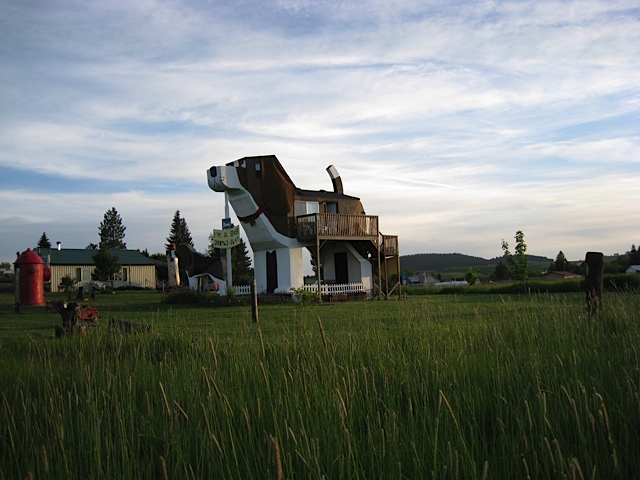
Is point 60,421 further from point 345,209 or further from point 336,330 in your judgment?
point 345,209

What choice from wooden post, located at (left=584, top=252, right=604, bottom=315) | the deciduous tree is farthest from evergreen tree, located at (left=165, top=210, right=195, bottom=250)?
wooden post, located at (left=584, top=252, right=604, bottom=315)

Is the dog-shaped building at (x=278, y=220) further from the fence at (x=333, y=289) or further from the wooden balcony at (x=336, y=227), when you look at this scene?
the fence at (x=333, y=289)

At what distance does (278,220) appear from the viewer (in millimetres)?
28094

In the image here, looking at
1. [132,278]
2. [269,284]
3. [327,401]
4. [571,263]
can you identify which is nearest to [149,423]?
[327,401]

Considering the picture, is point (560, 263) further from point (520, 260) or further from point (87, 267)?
point (87, 267)

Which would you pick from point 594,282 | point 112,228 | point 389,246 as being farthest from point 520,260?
point 112,228

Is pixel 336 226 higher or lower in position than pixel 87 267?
higher

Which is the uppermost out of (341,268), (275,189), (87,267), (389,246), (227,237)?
(275,189)

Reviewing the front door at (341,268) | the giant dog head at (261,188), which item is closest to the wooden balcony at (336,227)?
the giant dog head at (261,188)

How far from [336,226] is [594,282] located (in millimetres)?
18273

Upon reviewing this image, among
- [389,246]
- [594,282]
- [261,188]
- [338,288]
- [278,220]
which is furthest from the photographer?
[389,246]

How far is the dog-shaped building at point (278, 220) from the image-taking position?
27.8 metres

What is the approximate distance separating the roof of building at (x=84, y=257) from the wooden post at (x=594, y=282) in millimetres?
48891

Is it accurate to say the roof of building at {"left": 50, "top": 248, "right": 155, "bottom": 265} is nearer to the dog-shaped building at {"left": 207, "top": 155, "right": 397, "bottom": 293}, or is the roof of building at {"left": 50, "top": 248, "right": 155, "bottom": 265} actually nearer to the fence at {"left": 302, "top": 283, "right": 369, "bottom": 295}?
the dog-shaped building at {"left": 207, "top": 155, "right": 397, "bottom": 293}
